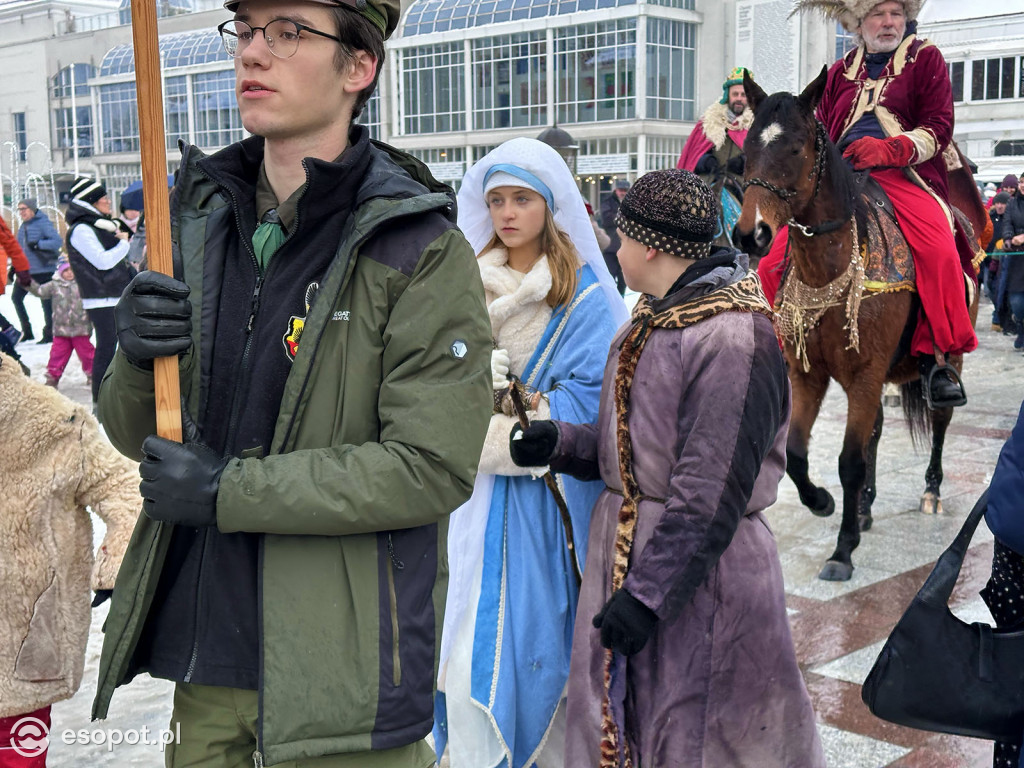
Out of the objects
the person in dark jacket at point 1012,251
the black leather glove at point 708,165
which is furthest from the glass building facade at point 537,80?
the black leather glove at point 708,165

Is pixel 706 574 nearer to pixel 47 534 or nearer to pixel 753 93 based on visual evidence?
pixel 47 534

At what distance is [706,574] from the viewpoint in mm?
2545

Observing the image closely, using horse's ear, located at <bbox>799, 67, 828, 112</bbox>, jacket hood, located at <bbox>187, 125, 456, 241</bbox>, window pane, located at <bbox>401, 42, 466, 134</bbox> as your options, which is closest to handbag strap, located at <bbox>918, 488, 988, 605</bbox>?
jacket hood, located at <bbox>187, 125, 456, 241</bbox>

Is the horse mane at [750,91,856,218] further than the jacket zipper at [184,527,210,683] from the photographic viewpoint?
Yes

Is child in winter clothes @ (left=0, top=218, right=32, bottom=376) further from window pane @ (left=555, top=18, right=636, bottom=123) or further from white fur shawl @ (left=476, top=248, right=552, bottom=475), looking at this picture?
window pane @ (left=555, top=18, right=636, bottom=123)

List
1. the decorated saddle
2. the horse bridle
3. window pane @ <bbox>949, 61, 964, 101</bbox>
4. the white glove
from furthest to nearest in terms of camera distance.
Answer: window pane @ <bbox>949, 61, 964, 101</bbox> < the decorated saddle < the horse bridle < the white glove

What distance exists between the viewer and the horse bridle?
526 cm

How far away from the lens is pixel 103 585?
2623 millimetres

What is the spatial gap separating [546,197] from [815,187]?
7.69 ft

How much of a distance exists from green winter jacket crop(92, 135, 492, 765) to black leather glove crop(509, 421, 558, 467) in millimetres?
966

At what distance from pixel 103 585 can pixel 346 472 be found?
110cm

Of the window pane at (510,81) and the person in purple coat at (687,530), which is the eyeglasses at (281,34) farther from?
the window pane at (510,81)

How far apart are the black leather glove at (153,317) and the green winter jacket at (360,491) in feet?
0.35

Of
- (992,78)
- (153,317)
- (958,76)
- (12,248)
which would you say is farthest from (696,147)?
(958,76)
